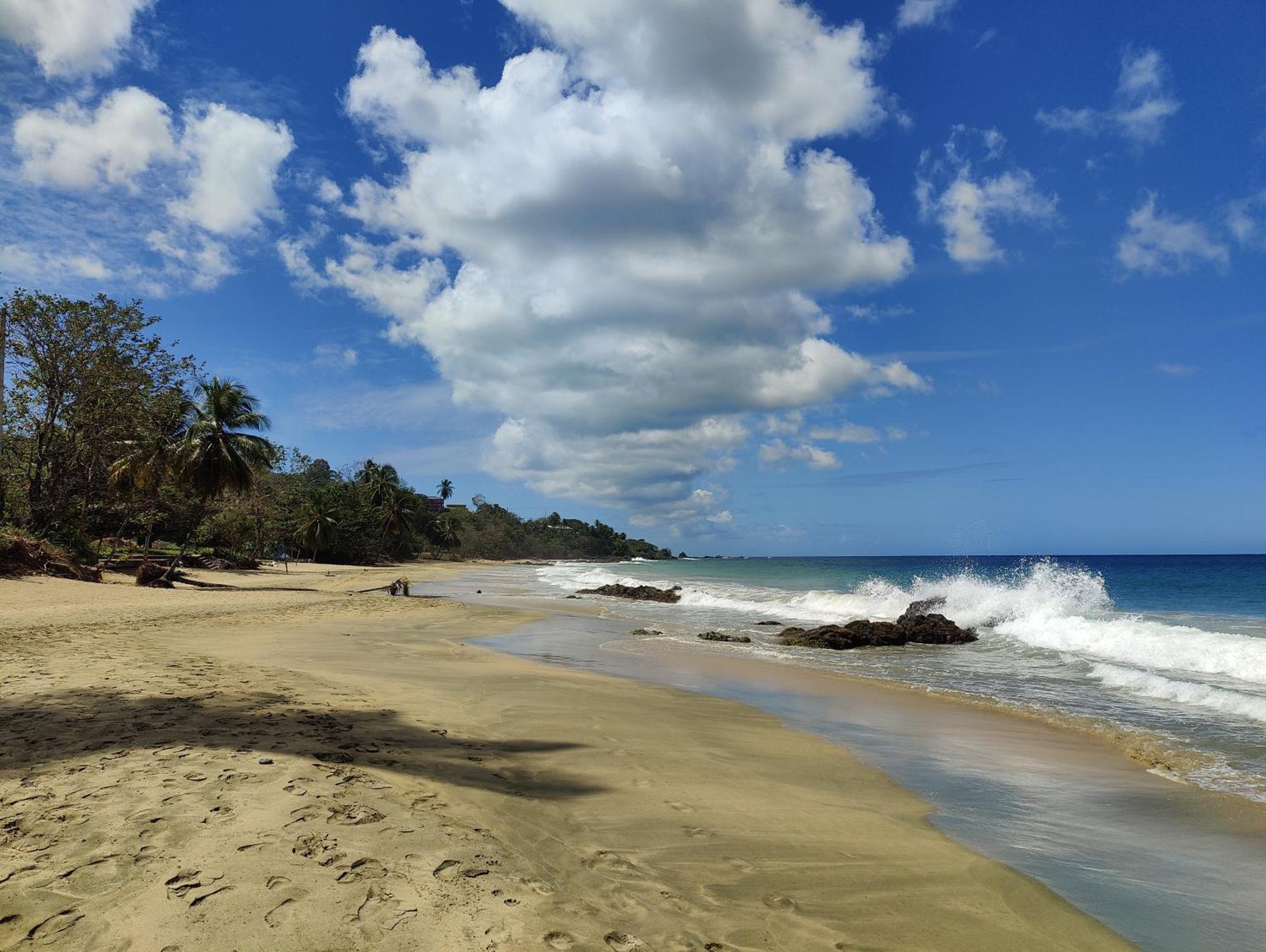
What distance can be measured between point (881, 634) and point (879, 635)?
0.05 m

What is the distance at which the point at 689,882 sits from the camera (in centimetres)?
395

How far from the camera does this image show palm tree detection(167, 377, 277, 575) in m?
32.1

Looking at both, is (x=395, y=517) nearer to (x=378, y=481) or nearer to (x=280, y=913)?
(x=378, y=481)

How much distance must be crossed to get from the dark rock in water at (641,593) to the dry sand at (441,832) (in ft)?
92.9

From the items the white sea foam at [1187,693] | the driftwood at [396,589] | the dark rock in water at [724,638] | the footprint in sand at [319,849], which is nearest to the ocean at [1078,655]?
the white sea foam at [1187,693]

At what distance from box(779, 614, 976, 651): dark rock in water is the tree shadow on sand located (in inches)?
514

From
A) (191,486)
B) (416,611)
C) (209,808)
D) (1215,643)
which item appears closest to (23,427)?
(191,486)

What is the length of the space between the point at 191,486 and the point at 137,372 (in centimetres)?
715

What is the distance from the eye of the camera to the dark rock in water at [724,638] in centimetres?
1898

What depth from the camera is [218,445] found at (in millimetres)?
32531

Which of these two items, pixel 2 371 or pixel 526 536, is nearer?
pixel 2 371

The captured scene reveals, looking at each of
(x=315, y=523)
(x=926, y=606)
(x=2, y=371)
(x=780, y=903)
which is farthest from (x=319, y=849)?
(x=315, y=523)

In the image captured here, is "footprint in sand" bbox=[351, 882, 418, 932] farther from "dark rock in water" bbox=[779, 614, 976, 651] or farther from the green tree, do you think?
the green tree

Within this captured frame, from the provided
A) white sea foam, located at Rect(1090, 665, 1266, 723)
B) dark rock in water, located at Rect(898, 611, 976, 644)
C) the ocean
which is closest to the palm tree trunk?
the ocean
